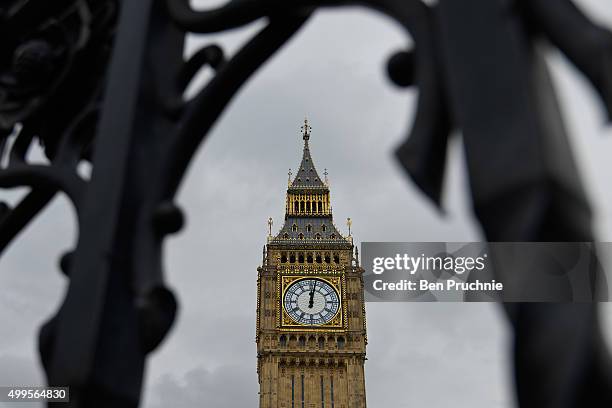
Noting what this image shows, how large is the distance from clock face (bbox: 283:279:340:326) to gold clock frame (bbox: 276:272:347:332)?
0.19 m

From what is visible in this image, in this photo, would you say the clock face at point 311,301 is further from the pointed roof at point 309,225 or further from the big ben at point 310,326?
the pointed roof at point 309,225

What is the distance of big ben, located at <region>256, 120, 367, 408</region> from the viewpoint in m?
43.1

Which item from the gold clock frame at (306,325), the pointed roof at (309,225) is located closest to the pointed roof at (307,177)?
the pointed roof at (309,225)

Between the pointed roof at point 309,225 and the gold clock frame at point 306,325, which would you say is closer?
the gold clock frame at point 306,325

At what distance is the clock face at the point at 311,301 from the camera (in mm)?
43781

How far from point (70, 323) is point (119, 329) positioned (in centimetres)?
11

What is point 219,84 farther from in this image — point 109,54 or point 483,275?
point 483,275

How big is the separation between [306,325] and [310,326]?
26cm

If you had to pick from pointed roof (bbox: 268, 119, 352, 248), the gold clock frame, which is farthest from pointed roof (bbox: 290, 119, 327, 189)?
the gold clock frame

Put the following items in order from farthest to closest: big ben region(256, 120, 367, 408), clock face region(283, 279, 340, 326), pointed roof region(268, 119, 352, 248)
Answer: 1. pointed roof region(268, 119, 352, 248)
2. clock face region(283, 279, 340, 326)
3. big ben region(256, 120, 367, 408)

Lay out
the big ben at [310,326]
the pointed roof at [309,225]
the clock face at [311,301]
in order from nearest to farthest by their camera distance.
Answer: the big ben at [310,326] → the clock face at [311,301] → the pointed roof at [309,225]

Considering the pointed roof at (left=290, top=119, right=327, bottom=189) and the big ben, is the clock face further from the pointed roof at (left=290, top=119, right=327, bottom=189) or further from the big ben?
the pointed roof at (left=290, top=119, right=327, bottom=189)

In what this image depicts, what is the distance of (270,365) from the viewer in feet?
141

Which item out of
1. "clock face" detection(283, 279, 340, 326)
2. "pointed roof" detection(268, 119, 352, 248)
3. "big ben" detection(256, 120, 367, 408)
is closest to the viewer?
"big ben" detection(256, 120, 367, 408)
